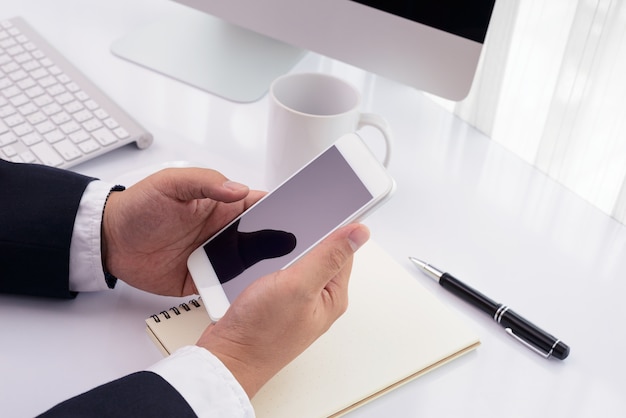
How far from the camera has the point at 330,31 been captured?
0.77 m

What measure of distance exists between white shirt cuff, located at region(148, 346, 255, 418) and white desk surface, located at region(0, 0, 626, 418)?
2.9 inches

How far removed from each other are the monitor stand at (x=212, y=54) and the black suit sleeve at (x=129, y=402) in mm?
456

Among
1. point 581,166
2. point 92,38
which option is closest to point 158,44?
point 92,38

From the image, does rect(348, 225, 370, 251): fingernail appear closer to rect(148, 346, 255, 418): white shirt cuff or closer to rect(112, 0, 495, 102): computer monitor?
rect(148, 346, 255, 418): white shirt cuff

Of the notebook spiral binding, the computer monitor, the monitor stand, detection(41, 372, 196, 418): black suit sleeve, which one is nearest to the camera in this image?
detection(41, 372, 196, 418): black suit sleeve

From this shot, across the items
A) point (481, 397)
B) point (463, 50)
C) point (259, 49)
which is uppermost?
point (463, 50)

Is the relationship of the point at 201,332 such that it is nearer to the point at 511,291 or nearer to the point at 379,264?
the point at 379,264

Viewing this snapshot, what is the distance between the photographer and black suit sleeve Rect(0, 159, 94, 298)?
603 mm

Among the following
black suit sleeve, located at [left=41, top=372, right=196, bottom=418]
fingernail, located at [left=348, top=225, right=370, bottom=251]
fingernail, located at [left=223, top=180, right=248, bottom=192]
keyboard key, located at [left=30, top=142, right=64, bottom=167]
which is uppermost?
fingernail, located at [left=348, top=225, right=370, bottom=251]

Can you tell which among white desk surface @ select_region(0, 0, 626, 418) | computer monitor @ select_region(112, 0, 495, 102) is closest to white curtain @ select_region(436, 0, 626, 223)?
white desk surface @ select_region(0, 0, 626, 418)

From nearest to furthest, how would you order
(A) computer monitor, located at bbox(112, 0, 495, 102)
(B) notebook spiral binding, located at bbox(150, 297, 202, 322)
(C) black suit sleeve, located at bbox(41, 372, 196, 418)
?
(C) black suit sleeve, located at bbox(41, 372, 196, 418)
(B) notebook spiral binding, located at bbox(150, 297, 202, 322)
(A) computer monitor, located at bbox(112, 0, 495, 102)

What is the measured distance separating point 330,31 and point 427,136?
0.18 m

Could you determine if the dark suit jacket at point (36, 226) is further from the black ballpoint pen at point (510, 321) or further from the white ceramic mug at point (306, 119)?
the black ballpoint pen at point (510, 321)

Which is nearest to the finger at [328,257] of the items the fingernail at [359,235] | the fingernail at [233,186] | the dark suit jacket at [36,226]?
the fingernail at [359,235]
